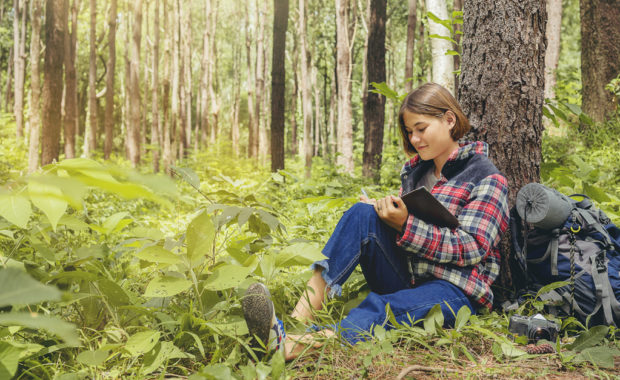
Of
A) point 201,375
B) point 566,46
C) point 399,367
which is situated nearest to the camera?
point 201,375

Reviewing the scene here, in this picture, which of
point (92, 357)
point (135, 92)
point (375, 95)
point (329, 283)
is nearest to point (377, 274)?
point (329, 283)

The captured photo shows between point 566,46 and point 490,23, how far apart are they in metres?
25.9

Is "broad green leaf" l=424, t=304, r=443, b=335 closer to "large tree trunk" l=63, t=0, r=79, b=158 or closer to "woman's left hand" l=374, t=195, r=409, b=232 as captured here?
"woman's left hand" l=374, t=195, r=409, b=232

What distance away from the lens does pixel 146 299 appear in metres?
2.25

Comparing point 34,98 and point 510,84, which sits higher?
point 34,98

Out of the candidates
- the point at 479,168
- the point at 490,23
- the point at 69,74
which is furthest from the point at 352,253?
the point at 69,74

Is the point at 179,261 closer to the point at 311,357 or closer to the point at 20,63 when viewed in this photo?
the point at 311,357

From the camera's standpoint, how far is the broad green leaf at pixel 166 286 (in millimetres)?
1688

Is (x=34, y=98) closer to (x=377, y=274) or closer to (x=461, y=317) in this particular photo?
(x=377, y=274)

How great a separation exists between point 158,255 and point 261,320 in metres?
0.48

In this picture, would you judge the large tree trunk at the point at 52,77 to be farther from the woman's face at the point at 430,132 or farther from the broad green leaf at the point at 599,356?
the broad green leaf at the point at 599,356

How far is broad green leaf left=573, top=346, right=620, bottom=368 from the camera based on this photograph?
168 centimetres

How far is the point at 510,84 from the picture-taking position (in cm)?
261

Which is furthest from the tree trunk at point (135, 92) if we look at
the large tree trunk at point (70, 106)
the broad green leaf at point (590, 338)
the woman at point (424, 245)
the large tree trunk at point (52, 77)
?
the broad green leaf at point (590, 338)
